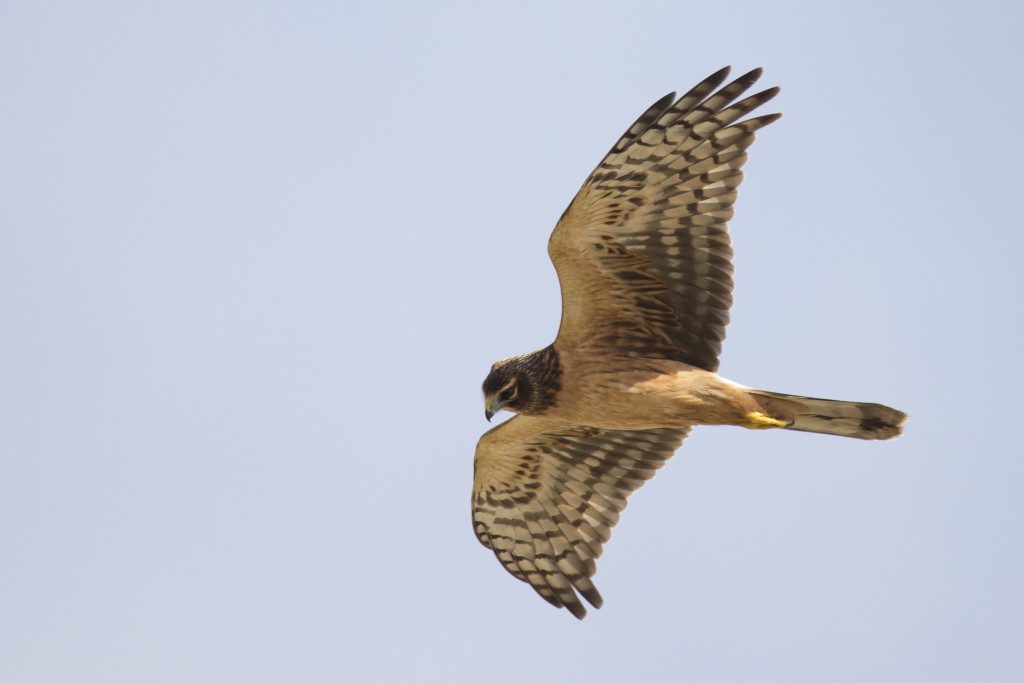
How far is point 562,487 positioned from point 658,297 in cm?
224

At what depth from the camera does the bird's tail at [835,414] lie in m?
9.51

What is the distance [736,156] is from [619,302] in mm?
1411

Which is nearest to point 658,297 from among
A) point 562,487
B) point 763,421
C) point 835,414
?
point 763,421

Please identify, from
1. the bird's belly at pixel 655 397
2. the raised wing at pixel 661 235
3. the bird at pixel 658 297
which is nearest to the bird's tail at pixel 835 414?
the bird at pixel 658 297

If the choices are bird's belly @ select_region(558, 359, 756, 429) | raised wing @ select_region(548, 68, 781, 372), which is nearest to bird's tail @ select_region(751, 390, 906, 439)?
bird's belly @ select_region(558, 359, 756, 429)

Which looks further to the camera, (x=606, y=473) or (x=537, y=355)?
(x=606, y=473)

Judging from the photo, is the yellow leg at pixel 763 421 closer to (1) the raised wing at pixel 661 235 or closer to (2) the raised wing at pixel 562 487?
(1) the raised wing at pixel 661 235

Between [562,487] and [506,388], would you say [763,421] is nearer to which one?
[506,388]

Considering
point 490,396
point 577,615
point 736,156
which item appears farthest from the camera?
point 577,615

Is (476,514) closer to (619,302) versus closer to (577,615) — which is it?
(577,615)

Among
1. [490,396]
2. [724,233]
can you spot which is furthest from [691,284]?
[490,396]

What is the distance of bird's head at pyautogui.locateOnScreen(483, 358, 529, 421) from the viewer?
32.6 feet

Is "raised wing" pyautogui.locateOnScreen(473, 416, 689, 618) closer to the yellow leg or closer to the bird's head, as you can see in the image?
the bird's head

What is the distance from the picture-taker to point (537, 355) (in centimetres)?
1005
